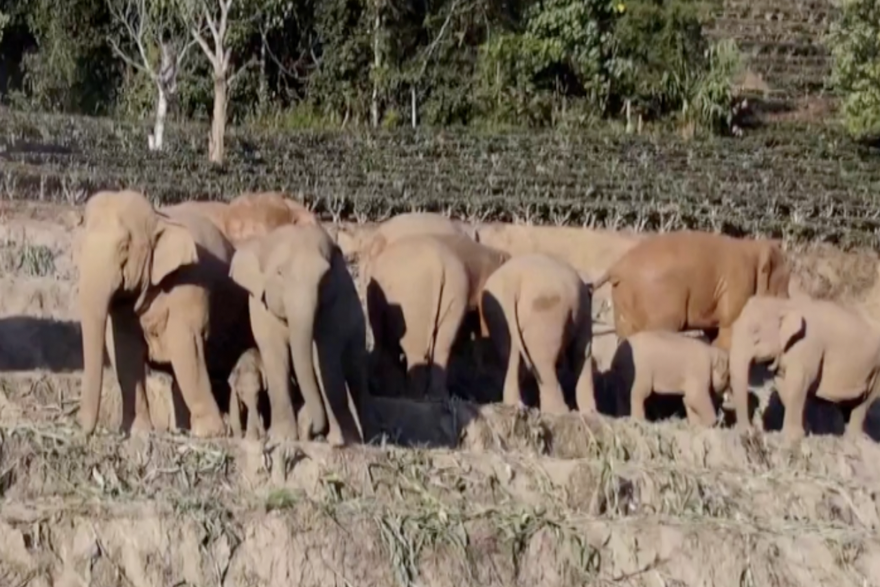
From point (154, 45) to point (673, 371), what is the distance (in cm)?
2722

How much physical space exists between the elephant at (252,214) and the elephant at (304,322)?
336 centimetres

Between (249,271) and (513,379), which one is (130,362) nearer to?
(249,271)

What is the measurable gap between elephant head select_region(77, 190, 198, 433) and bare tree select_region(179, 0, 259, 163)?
22.0m

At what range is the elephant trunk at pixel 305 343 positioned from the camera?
43.4ft

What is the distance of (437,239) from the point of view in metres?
17.0

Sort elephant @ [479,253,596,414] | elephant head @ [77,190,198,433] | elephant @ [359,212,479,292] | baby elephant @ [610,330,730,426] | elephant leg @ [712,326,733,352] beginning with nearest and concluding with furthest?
elephant head @ [77,190,198,433], elephant @ [479,253,596,414], baby elephant @ [610,330,730,426], elephant @ [359,212,479,292], elephant leg @ [712,326,733,352]

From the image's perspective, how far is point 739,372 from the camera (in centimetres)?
1728

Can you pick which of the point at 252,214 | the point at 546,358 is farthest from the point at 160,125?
the point at 546,358

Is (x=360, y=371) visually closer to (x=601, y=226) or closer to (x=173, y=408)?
(x=173, y=408)

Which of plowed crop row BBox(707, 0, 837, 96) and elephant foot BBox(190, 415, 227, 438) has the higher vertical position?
plowed crop row BBox(707, 0, 837, 96)

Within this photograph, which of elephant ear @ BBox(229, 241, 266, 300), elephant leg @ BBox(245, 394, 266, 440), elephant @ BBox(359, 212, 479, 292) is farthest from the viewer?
elephant @ BBox(359, 212, 479, 292)

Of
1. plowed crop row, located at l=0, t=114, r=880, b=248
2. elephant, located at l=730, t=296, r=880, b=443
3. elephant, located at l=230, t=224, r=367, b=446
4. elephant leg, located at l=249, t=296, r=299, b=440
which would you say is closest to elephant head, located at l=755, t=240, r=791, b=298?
elephant, located at l=730, t=296, r=880, b=443

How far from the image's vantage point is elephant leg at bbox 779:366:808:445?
17.1 metres

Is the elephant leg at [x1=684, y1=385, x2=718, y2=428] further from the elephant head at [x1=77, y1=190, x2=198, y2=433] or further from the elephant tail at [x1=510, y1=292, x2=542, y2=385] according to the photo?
the elephant head at [x1=77, y1=190, x2=198, y2=433]
